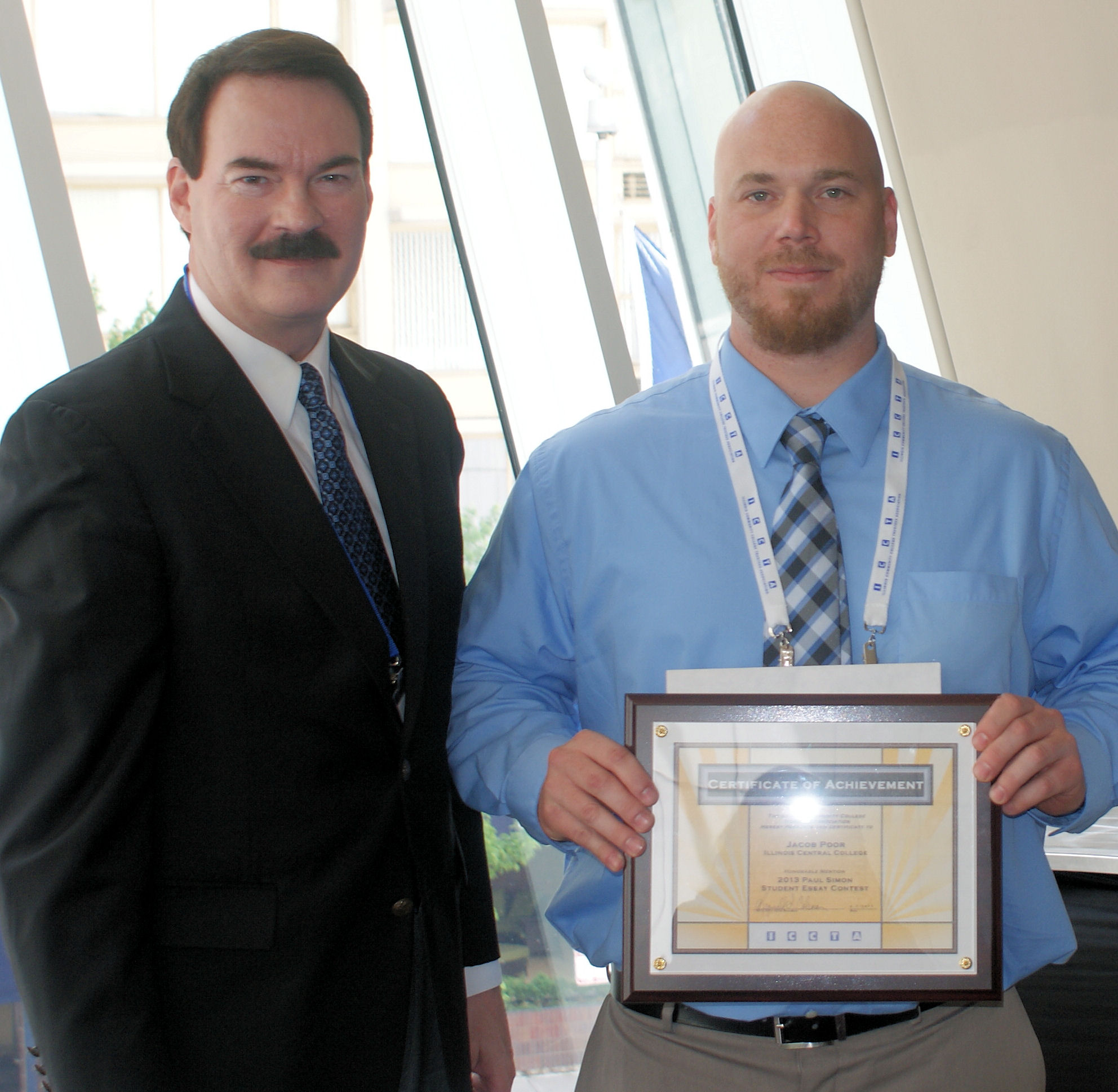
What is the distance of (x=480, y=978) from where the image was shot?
74.7 inches

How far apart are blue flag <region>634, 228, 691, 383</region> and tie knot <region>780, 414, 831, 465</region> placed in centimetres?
275

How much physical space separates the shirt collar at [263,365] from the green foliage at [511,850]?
8.06ft

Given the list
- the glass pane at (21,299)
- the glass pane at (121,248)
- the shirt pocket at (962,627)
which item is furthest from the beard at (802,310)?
the glass pane at (121,248)

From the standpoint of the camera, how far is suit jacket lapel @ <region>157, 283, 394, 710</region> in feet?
4.91

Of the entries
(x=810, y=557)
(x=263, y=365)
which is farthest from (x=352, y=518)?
(x=810, y=557)

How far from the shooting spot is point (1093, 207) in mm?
3379

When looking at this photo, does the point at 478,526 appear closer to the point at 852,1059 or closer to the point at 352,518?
the point at 352,518

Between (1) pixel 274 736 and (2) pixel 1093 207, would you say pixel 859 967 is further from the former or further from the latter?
(2) pixel 1093 207

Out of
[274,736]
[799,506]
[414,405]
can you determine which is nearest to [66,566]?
[274,736]

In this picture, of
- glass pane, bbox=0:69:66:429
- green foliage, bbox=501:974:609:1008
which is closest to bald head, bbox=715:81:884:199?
glass pane, bbox=0:69:66:429

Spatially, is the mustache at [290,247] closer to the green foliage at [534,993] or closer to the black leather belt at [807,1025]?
the black leather belt at [807,1025]

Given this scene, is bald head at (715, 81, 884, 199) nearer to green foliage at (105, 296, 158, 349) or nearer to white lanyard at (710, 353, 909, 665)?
white lanyard at (710, 353, 909, 665)

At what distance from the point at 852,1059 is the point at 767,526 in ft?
2.32

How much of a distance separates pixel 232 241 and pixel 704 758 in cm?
98
